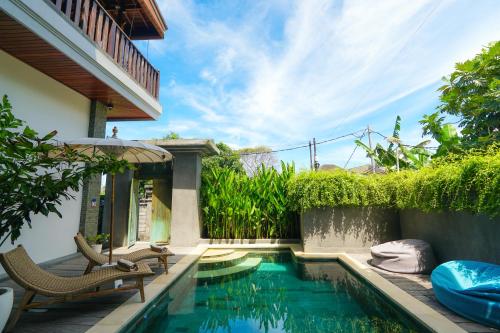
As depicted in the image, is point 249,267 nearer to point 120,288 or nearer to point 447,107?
point 120,288

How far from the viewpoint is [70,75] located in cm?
570

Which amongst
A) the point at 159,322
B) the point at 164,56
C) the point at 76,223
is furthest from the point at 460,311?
the point at 164,56

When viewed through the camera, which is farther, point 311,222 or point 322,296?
point 311,222

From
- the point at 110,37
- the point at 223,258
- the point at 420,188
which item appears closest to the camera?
the point at 420,188

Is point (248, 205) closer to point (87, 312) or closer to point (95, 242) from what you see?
point (95, 242)

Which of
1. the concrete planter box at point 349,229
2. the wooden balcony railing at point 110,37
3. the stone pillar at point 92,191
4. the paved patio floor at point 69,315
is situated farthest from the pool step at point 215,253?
the wooden balcony railing at point 110,37

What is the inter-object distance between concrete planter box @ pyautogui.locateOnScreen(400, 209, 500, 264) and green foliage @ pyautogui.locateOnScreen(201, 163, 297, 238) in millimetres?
3891

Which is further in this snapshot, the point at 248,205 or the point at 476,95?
the point at 476,95

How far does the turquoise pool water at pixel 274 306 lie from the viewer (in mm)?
3301

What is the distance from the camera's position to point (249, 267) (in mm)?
6430

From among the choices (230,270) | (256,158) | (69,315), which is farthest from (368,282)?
(256,158)

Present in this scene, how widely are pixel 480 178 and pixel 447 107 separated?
8.16 meters

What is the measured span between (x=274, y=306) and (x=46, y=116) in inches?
233

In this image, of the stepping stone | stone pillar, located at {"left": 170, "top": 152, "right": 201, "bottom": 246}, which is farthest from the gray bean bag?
stone pillar, located at {"left": 170, "top": 152, "right": 201, "bottom": 246}
